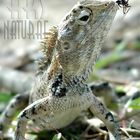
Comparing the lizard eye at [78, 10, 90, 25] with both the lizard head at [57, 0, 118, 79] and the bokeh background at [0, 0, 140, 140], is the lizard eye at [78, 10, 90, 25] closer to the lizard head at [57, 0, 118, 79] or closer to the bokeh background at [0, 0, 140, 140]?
the lizard head at [57, 0, 118, 79]

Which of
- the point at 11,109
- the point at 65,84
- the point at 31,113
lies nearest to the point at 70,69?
the point at 65,84

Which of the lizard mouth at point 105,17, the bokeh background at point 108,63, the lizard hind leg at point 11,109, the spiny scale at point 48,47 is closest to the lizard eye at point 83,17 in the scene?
the lizard mouth at point 105,17

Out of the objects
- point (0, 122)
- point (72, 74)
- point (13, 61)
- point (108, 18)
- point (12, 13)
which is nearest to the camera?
point (108, 18)

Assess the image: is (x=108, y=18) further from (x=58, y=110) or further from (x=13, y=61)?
(x=13, y=61)

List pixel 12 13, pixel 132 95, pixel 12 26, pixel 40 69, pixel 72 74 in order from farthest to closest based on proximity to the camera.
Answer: pixel 12 13
pixel 12 26
pixel 132 95
pixel 40 69
pixel 72 74

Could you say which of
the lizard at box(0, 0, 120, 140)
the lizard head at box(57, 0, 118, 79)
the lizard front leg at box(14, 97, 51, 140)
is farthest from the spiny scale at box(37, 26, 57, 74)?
the lizard front leg at box(14, 97, 51, 140)

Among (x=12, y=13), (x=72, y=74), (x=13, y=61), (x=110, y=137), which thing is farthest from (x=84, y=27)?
(x=12, y=13)

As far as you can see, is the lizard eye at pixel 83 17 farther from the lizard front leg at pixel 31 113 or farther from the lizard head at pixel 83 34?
the lizard front leg at pixel 31 113

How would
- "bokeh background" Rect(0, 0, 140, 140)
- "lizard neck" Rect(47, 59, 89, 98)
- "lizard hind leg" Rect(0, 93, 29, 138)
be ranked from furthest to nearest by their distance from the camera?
1. "bokeh background" Rect(0, 0, 140, 140)
2. "lizard hind leg" Rect(0, 93, 29, 138)
3. "lizard neck" Rect(47, 59, 89, 98)

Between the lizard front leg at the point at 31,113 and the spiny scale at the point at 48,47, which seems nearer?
the lizard front leg at the point at 31,113
